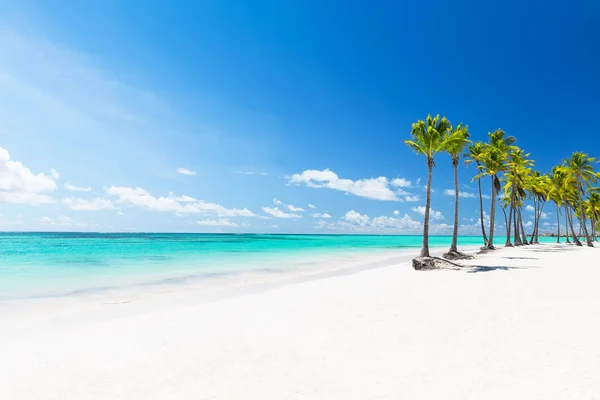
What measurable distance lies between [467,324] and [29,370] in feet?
23.3

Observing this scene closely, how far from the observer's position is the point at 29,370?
4.81m

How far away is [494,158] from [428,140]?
15.8m

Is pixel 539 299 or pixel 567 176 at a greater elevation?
pixel 567 176

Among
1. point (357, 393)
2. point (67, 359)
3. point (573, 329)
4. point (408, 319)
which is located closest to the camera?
point (357, 393)

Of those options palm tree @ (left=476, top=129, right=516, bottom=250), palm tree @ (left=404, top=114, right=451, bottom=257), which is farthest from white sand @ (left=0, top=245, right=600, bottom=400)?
palm tree @ (left=476, top=129, right=516, bottom=250)

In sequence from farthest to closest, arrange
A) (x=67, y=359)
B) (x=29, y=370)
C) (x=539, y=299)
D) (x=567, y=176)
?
(x=567, y=176)
(x=539, y=299)
(x=67, y=359)
(x=29, y=370)

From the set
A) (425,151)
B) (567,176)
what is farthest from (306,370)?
(567,176)

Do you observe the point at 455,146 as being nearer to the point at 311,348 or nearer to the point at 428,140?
the point at 428,140

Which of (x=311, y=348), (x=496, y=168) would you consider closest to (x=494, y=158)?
(x=496, y=168)

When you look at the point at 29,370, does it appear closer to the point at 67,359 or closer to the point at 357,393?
the point at 67,359

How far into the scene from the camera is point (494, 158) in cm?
3347

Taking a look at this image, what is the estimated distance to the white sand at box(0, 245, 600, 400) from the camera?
161 inches

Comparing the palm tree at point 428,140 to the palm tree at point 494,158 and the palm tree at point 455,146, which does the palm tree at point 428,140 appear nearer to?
the palm tree at point 455,146

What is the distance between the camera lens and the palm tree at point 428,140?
70.8 ft
